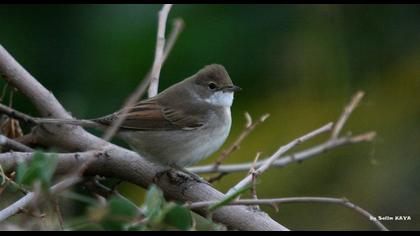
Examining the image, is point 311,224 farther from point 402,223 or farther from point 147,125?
point 147,125

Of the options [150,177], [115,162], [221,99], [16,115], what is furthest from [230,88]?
[16,115]

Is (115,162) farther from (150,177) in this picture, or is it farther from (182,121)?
(182,121)

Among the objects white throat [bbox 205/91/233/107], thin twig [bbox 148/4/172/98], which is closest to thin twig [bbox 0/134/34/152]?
thin twig [bbox 148/4/172/98]

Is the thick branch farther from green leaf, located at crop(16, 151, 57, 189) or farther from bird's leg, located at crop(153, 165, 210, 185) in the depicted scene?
green leaf, located at crop(16, 151, 57, 189)

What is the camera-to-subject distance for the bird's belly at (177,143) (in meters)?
4.06

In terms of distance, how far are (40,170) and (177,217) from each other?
38 cm

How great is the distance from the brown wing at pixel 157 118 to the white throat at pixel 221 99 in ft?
0.62

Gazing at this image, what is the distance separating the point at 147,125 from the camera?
430 centimetres

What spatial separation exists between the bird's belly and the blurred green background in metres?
1.17

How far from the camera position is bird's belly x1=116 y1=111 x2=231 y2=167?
4062 mm

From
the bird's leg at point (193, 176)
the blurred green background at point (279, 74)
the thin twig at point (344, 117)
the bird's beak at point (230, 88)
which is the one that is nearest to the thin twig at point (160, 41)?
the bird's leg at point (193, 176)

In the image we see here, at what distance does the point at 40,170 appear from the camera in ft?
5.92

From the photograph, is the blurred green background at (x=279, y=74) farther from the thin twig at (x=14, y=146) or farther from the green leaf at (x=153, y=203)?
the green leaf at (x=153, y=203)

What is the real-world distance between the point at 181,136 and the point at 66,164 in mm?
1371
